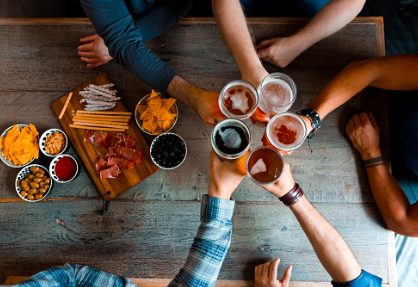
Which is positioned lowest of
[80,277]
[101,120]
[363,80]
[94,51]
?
[80,277]

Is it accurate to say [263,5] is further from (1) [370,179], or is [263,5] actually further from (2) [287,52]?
(1) [370,179]

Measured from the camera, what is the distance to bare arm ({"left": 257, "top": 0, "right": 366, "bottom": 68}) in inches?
58.3

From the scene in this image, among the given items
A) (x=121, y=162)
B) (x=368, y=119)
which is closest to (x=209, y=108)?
(x=121, y=162)

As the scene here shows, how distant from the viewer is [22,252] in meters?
1.45

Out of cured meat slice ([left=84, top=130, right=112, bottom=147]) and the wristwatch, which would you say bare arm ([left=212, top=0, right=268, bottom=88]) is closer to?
the wristwatch

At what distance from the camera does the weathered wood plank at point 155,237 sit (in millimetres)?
1427

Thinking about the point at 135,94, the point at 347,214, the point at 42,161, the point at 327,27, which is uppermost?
the point at 327,27

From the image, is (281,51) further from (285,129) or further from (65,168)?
(65,168)

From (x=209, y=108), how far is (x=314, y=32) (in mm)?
842

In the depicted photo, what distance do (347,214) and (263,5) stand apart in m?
1.52

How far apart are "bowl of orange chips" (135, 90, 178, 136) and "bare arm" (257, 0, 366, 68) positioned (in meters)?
0.65

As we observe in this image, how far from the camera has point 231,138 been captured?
101 centimetres

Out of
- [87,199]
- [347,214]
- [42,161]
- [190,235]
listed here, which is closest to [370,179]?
[347,214]

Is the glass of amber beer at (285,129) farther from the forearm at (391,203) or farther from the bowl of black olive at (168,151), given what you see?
the forearm at (391,203)
